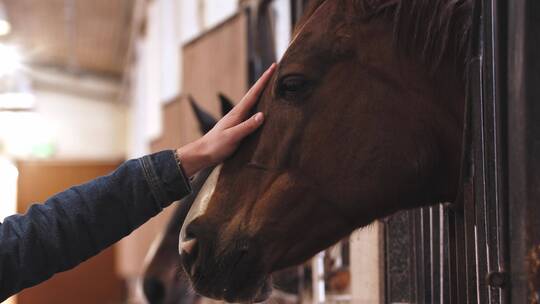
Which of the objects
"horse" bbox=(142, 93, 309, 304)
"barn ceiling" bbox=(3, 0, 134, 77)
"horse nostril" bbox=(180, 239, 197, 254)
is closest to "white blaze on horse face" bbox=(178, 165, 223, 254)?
"horse nostril" bbox=(180, 239, 197, 254)

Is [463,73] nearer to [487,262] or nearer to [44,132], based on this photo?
[487,262]

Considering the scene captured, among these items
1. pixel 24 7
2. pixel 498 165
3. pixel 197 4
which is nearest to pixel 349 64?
pixel 498 165

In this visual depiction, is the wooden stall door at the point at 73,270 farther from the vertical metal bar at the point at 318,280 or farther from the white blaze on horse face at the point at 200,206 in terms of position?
the white blaze on horse face at the point at 200,206

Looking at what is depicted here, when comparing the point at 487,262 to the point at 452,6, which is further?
the point at 452,6

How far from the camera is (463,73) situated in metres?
1.33

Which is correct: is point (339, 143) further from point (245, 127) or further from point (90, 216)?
point (90, 216)

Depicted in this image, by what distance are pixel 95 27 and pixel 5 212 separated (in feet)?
27.7

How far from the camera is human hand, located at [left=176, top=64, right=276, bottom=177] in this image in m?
1.35

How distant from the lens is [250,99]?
4.65 feet

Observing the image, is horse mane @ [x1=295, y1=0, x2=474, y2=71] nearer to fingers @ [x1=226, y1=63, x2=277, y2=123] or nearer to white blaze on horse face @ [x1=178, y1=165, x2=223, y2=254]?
fingers @ [x1=226, y1=63, x2=277, y2=123]

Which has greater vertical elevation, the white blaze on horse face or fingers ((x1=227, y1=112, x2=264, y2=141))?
fingers ((x1=227, y1=112, x2=264, y2=141))

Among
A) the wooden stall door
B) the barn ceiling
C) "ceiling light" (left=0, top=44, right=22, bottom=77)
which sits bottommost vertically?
the wooden stall door

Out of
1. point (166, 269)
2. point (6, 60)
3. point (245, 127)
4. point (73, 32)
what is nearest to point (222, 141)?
point (245, 127)

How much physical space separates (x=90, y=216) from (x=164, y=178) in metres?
0.13
